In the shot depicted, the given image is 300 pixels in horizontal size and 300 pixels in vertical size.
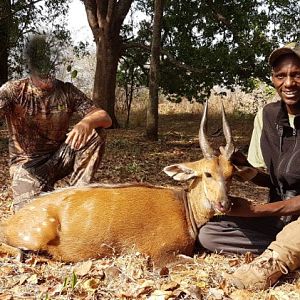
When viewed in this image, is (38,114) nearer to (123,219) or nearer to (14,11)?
(123,219)

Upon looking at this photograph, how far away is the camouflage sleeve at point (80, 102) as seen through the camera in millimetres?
5737

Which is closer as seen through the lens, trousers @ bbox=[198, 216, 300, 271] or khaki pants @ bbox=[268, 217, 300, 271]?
khaki pants @ bbox=[268, 217, 300, 271]

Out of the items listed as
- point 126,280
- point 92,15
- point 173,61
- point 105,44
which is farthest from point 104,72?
point 126,280

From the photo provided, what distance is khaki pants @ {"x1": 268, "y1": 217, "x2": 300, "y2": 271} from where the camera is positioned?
3994 millimetres

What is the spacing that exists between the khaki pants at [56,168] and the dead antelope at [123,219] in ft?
2.93

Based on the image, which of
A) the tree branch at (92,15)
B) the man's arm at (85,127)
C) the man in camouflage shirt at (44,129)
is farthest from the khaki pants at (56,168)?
the tree branch at (92,15)

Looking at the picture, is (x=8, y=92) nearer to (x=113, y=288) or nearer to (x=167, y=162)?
(x=113, y=288)

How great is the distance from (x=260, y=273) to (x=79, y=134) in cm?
238

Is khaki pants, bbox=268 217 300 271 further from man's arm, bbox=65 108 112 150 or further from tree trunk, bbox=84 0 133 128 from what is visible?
tree trunk, bbox=84 0 133 128

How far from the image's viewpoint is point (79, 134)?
5234 mm

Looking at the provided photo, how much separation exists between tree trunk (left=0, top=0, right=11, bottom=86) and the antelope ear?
415 inches

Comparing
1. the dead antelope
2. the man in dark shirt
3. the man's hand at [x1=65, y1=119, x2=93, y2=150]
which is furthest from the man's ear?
the man's hand at [x1=65, y1=119, x2=93, y2=150]

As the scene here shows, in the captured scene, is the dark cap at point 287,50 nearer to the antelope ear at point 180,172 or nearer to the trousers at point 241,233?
the antelope ear at point 180,172

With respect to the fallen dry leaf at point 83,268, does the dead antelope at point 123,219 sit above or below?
above
